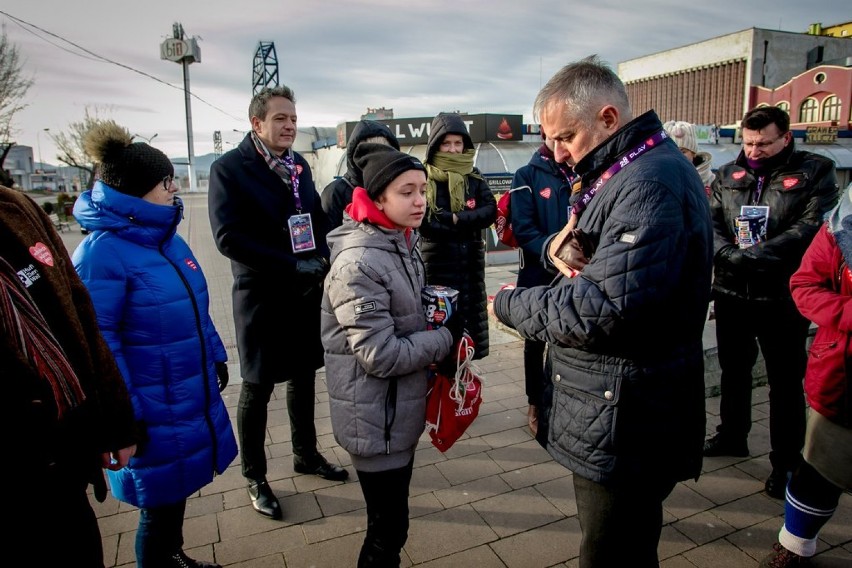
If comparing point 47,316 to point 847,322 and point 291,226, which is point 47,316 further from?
point 847,322

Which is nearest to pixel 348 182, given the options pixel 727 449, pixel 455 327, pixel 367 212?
pixel 367 212

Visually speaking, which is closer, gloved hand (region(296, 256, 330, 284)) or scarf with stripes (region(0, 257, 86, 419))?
scarf with stripes (region(0, 257, 86, 419))

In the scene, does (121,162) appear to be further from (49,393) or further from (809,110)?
(809,110)

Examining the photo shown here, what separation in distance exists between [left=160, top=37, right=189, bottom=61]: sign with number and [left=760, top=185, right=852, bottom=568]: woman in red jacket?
65898 mm

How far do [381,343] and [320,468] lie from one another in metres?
1.77

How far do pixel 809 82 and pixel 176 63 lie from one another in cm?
6129

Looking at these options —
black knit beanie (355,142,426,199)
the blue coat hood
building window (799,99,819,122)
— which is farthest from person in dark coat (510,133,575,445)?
building window (799,99,819,122)

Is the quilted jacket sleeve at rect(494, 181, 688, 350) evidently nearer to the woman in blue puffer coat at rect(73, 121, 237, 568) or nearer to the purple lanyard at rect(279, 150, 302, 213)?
the woman in blue puffer coat at rect(73, 121, 237, 568)

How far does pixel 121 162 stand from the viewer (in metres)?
2.25

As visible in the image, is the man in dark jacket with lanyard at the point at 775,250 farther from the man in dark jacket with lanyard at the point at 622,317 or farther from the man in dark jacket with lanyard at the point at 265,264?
the man in dark jacket with lanyard at the point at 265,264

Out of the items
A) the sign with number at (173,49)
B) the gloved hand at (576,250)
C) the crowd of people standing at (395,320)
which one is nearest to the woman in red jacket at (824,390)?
the crowd of people standing at (395,320)

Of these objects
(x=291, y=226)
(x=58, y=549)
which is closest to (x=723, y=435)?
(x=291, y=226)

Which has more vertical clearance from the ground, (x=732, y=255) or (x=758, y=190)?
(x=758, y=190)

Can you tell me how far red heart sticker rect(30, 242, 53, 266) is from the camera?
1536 mm
